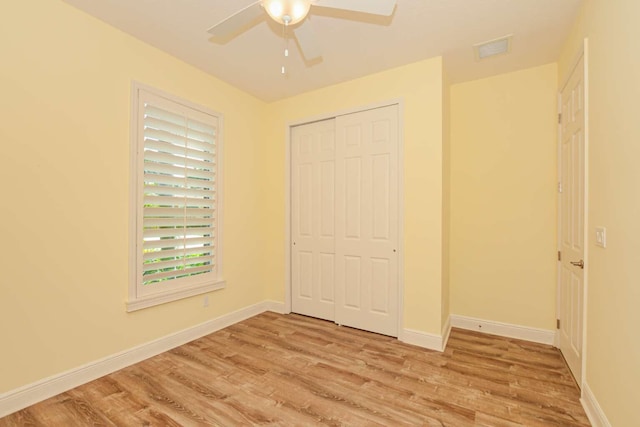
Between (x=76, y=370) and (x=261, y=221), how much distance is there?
2.41 metres

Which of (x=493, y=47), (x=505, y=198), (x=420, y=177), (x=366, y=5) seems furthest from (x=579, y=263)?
(x=366, y=5)

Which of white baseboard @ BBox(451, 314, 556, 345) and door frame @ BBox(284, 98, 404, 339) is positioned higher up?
door frame @ BBox(284, 98, 404, 339)

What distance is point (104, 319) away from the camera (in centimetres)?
237

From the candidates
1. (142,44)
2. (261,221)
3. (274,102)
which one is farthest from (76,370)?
(274,102)

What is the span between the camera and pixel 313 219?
147 inches

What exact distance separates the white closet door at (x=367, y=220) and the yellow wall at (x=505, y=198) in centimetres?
89

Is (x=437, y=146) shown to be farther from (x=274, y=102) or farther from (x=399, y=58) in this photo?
(x=274, y=102)

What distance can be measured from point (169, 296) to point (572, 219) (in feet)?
12.3

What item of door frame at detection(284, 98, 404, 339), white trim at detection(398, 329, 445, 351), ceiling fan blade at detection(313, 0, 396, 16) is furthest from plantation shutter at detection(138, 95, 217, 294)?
white trim at detection(398, 329, 445, 351)

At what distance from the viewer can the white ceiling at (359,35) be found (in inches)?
85.7

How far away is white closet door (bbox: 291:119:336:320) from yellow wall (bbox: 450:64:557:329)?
150cm

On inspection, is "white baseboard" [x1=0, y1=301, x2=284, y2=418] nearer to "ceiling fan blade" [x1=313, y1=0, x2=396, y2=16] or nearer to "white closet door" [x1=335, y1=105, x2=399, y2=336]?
"white closet door" [x1=335, y1=105, x2=399, y2=336]

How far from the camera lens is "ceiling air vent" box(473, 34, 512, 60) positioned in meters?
2.56

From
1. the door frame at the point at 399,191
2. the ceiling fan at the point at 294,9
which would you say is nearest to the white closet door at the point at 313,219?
the door frame at the point at 399,191
